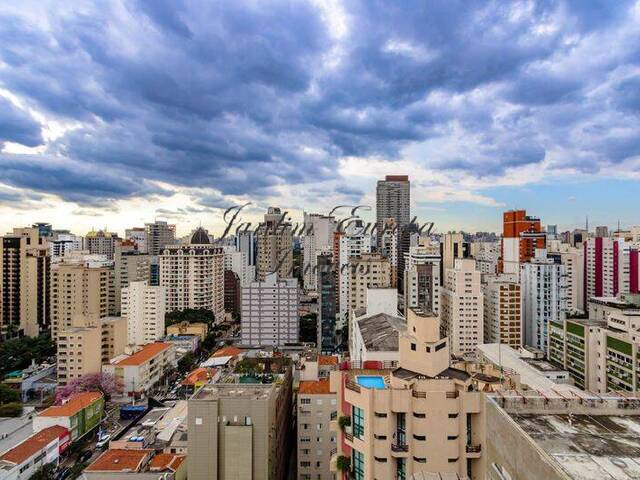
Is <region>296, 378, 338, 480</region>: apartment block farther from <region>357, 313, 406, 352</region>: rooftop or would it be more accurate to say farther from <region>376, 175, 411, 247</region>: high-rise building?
<region>376, 175, 411, 247</region>: high-rise building

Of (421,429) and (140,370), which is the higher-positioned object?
(421,429)

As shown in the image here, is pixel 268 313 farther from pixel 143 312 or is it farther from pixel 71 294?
pixel 71 294

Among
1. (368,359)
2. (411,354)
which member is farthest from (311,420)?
(411,354)

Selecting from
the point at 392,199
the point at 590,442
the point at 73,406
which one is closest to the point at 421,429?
the point at 590,442

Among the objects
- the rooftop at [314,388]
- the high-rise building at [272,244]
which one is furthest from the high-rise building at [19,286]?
the rooftop at [314,388]

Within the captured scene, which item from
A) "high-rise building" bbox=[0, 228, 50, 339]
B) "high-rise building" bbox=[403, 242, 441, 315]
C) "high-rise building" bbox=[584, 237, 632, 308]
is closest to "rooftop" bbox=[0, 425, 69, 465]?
"high-rise building" bbox=[403, 242, 441, 315]

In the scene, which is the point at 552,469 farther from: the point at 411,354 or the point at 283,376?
the point at 283,376
